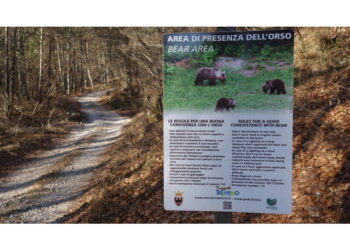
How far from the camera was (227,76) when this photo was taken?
13.3 feet

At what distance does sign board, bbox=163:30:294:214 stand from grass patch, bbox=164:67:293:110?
13 millimetres

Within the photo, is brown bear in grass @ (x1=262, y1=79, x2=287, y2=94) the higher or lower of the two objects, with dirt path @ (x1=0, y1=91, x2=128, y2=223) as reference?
higher

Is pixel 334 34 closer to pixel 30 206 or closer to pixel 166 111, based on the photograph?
pixel 166 111

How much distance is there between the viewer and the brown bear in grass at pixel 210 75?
4.02 metres

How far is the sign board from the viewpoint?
151 inches

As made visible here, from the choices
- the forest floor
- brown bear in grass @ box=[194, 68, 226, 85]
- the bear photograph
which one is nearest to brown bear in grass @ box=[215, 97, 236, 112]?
the bear photograph

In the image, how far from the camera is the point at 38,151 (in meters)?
6.43

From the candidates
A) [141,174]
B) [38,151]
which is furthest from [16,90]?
[141,174]

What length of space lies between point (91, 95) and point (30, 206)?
2879 mm

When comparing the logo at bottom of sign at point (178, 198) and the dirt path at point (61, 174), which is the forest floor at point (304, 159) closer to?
the dirt path at point (61, 174)

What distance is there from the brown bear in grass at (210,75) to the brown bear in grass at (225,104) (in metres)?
0.28

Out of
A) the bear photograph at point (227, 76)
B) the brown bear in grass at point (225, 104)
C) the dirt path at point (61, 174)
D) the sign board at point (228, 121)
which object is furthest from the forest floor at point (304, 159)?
the brown bear in grass at point (225, 104)

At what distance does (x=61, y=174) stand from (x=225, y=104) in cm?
423

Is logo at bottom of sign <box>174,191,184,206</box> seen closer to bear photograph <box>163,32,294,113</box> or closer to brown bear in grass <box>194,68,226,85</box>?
bear photograph <box>163,32,294,113</box>
